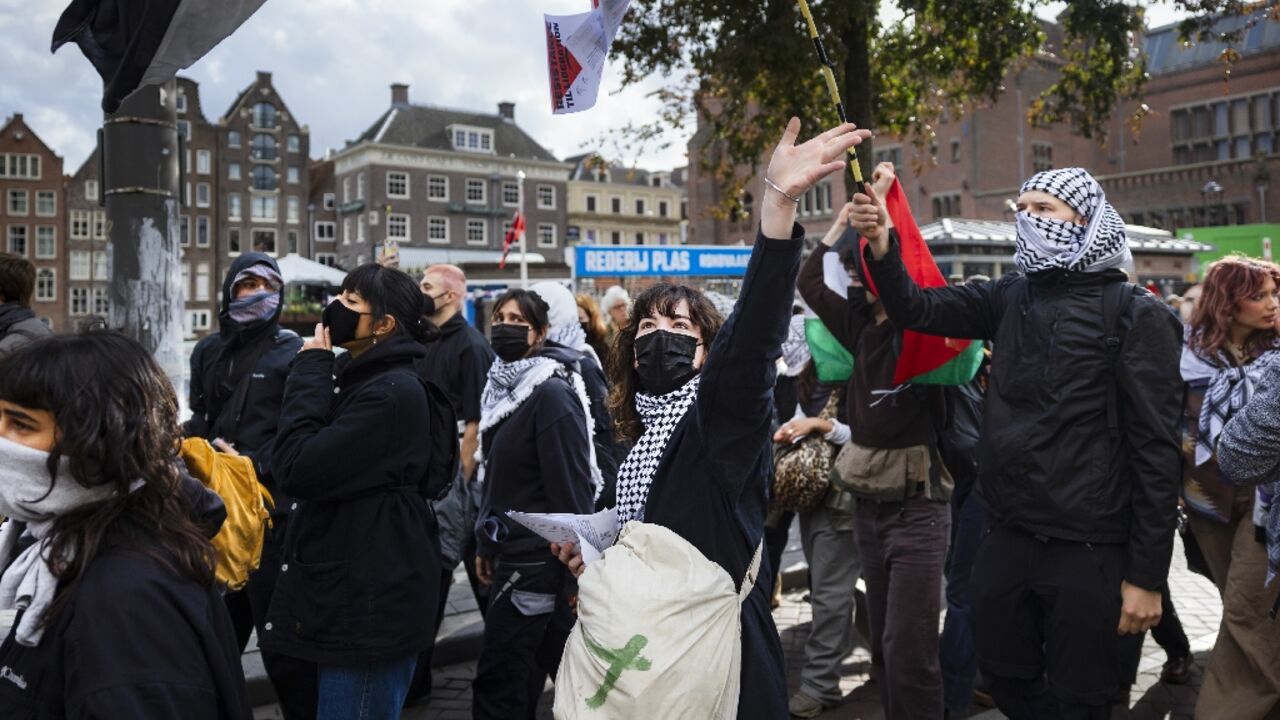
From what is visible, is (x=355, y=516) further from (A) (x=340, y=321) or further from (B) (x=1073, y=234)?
(B) (x=1073, y=234)

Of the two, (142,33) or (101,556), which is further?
(142,33)

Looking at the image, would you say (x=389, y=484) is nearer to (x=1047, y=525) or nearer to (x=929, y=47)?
(x=1047, y=525)

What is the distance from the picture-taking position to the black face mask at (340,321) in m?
3.37

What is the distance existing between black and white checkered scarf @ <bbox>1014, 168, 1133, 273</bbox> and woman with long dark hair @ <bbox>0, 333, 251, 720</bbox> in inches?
105

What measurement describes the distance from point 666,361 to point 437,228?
7039 cm

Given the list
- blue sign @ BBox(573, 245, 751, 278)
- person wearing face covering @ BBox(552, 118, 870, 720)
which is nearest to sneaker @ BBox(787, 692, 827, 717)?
person wearing face covering @ BBox(552, 118, 870, 720)

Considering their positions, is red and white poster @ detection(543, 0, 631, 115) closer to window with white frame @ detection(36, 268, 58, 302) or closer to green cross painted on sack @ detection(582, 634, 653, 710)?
green cross painted on sack @ detection(582, 634, 653, 710)

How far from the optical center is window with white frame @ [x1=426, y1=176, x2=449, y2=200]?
231 ft

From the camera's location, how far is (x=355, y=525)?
320cm

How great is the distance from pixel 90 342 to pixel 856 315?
11.0 ft

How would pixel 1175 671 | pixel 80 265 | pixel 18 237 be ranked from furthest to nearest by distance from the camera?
1. pixel 80 265
2. pixel 18 237
3. pixel 1175 671

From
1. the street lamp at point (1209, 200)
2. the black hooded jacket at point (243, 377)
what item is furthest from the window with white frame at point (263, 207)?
the black hooded jacket at point (243, 377)

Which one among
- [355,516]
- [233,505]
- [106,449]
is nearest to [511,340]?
[355,516]

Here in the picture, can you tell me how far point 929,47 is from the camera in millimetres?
11156
